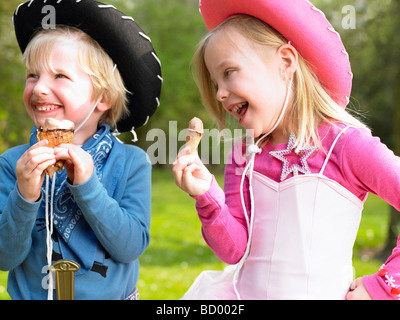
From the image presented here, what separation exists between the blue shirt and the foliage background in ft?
3.90

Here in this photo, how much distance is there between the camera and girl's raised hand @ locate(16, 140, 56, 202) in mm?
1995

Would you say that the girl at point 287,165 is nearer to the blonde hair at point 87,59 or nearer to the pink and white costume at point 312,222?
the pink and white costume at point 312,222

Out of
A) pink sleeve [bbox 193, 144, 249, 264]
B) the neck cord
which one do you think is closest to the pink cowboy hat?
the neck cord

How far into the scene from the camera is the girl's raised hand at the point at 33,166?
6.55 feet

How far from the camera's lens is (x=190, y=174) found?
2.06m

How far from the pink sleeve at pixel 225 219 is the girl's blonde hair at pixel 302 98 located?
38cm

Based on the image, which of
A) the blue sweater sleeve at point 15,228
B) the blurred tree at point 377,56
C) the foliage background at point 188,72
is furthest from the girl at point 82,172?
the blurred tree at point 377,56

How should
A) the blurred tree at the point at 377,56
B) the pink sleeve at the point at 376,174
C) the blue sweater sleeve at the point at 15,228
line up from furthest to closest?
the blurred tree at the point at 377,56 → the blue sweater sleeve at the point at 15,228 → the pink sleeve at the point at 376,174

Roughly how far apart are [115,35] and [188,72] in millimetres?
516

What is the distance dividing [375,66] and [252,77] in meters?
9.72

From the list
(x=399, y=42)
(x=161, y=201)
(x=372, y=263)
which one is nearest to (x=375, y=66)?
(x=399, y=42)

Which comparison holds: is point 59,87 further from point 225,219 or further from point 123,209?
point 225,219

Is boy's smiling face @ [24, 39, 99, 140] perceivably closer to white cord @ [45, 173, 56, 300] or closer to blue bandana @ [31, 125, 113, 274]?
blue bandana @ [31, 125, 113, 274]
